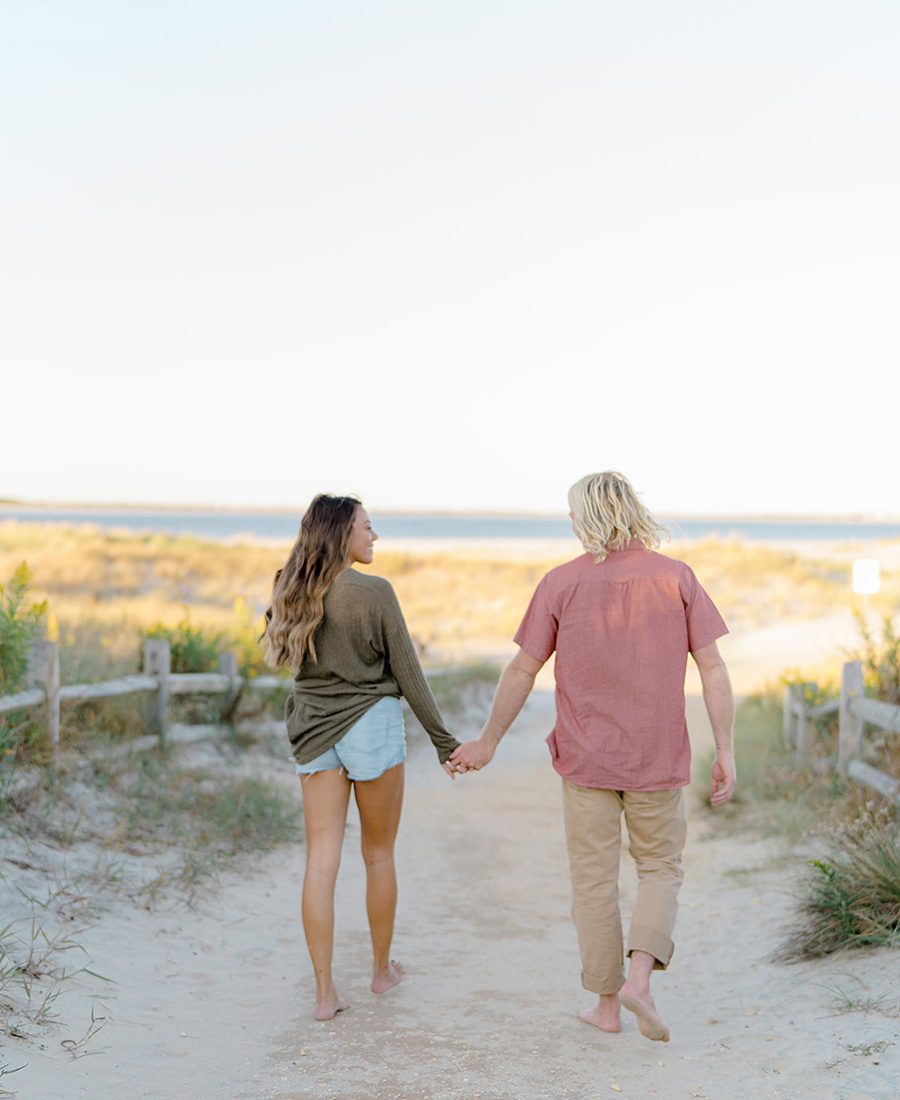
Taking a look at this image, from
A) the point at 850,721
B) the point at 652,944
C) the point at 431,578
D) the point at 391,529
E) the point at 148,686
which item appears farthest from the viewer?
the point at 391,529

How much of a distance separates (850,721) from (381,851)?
449 centimetres

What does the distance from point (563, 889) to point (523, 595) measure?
84.1 ft

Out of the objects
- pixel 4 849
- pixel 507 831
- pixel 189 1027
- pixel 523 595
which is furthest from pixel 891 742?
pixel 523 595

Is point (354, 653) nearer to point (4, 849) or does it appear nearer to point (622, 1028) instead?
point (622, 1028)

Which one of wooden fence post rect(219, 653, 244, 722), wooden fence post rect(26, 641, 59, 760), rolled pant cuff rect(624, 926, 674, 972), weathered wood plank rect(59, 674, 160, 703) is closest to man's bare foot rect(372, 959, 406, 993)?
rolled pant cuff rect(624, 926, 674, 972)

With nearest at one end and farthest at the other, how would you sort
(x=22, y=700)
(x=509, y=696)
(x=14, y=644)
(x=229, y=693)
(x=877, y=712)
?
(x=509, y=696) < (x=22, y=700) < (x=14, y=644) < (x=877, y=712) < (x=229, y=693)

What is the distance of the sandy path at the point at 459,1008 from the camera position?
3.48m

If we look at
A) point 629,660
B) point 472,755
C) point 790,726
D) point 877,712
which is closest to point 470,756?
point 472,755

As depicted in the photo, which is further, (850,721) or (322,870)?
(850,721)

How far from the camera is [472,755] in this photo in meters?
4.28

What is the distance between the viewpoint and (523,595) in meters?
32.3

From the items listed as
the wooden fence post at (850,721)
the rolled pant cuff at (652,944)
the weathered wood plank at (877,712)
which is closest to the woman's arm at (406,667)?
the rolled pant cuff at (652,944)

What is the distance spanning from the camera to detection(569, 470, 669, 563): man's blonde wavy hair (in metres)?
3.88

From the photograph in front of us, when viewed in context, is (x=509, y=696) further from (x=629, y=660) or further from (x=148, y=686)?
(x=148, y=686)
